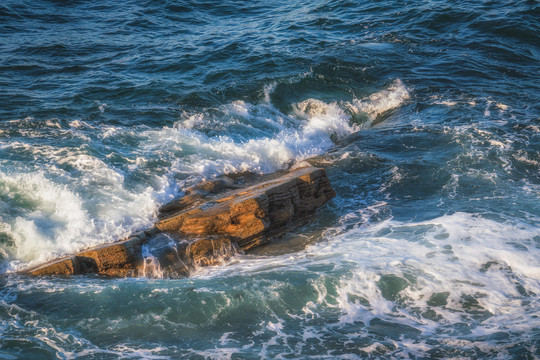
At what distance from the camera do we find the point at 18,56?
1371 centimetres

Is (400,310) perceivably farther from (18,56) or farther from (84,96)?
(18,56)

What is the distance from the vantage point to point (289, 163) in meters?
9.95

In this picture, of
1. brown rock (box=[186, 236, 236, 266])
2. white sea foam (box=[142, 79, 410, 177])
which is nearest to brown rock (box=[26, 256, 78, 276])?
brown rock (box=[186, 236, 236, 266])

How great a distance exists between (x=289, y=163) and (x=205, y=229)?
10.6 feet

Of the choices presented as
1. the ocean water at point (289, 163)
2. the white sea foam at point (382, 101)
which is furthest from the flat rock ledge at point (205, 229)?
the white sea foam at point (382, 101)

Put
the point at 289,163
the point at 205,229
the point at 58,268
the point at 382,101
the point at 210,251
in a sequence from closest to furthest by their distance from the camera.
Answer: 1. the point at 58,268
2. the point at 210,251
3. the point at 205,229
4. the point at 289,163
5. the point at 382,101

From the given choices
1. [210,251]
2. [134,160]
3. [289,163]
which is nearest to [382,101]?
[289,163]

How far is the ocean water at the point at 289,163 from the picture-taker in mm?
5430

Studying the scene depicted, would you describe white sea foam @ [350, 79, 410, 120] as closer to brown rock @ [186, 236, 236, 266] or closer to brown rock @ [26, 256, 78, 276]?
brown rock @ [186, 236, 236, 266]

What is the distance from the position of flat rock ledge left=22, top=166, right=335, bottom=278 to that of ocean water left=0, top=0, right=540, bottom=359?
236mm

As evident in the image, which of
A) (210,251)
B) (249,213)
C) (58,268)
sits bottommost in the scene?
(210,251)

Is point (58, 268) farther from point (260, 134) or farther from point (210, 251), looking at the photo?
point (260, 134)

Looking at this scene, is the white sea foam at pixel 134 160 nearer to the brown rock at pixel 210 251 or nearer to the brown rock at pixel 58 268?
the brown rock at pixel 58 268

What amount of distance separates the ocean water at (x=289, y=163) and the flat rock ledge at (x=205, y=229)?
236mm
